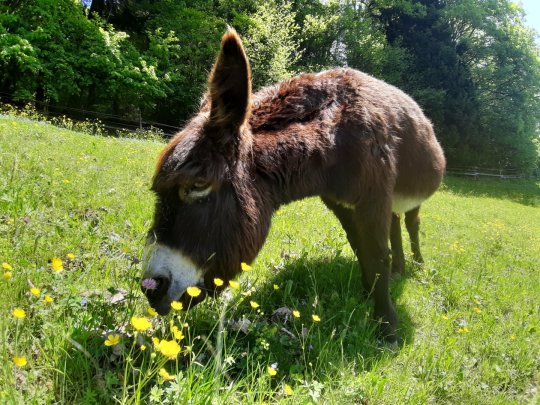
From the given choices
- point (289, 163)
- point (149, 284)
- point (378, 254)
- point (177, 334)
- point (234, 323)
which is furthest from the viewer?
point (378, 254)

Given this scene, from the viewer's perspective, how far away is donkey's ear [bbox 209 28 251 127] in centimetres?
199

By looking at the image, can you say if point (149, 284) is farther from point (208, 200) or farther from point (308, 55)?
point (308, 55)

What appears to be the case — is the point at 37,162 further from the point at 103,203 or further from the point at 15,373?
the point at 15,373

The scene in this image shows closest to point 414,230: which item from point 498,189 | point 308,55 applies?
point 498,189

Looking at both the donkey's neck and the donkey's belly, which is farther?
the donkey's belly

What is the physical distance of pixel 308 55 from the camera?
29.4m

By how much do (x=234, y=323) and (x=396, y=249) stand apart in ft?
8.55

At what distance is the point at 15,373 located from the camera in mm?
1462

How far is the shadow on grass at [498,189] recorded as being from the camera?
2227 centimetres

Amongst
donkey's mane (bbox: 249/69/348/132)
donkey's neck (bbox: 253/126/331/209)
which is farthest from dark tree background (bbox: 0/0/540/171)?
donkey's neck (bbox: 253/126/331/209)

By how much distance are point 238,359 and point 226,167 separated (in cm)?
103

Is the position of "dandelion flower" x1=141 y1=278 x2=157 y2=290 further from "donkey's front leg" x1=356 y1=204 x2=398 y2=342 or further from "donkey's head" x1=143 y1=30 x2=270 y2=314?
"donkey's front leg" x1=356 y1=204 x2=398 y2=342

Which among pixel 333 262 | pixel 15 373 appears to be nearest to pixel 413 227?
pixel 333 262

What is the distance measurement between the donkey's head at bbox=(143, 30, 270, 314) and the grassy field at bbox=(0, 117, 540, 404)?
176 millimetres
